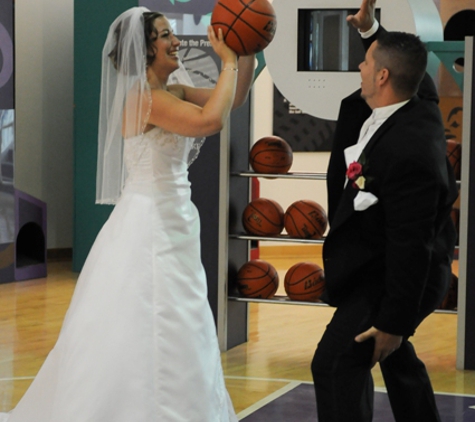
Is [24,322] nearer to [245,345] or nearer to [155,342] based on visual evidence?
[245,345]

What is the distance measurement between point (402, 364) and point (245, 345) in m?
2.81

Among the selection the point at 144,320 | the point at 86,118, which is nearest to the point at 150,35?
the point at 144,320

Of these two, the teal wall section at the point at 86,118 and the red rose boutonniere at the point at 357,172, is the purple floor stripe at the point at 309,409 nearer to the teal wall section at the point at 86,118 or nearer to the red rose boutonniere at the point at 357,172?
the red rose boutonniere at the point at 357,172

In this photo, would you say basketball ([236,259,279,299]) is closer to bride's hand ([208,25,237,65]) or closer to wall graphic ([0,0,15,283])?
bride's hand ([208,25,237,65])

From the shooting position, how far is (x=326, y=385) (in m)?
2.53

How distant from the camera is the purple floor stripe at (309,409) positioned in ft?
13.1

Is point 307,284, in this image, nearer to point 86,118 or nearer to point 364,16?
point 364,16

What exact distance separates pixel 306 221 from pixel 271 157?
0.41 m

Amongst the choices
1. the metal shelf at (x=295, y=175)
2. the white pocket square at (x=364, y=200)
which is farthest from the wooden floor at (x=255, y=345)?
the white pocket square at (x=364, y=200)

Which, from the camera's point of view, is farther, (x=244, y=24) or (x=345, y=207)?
(x=244, y=24)

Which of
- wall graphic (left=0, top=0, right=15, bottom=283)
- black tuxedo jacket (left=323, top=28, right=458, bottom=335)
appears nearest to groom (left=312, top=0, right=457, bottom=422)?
black tuxedo jacket (left=323, top=28, right=458, bottom=335)

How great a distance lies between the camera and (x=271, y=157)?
5.11 m

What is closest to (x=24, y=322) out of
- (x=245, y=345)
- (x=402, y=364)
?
(x=245, y=345)

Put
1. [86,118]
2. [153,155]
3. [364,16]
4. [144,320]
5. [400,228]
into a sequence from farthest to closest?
1. [86,118]
2. [153,155]
3. [144,320]
4. [364,16]
5. [400,228]
